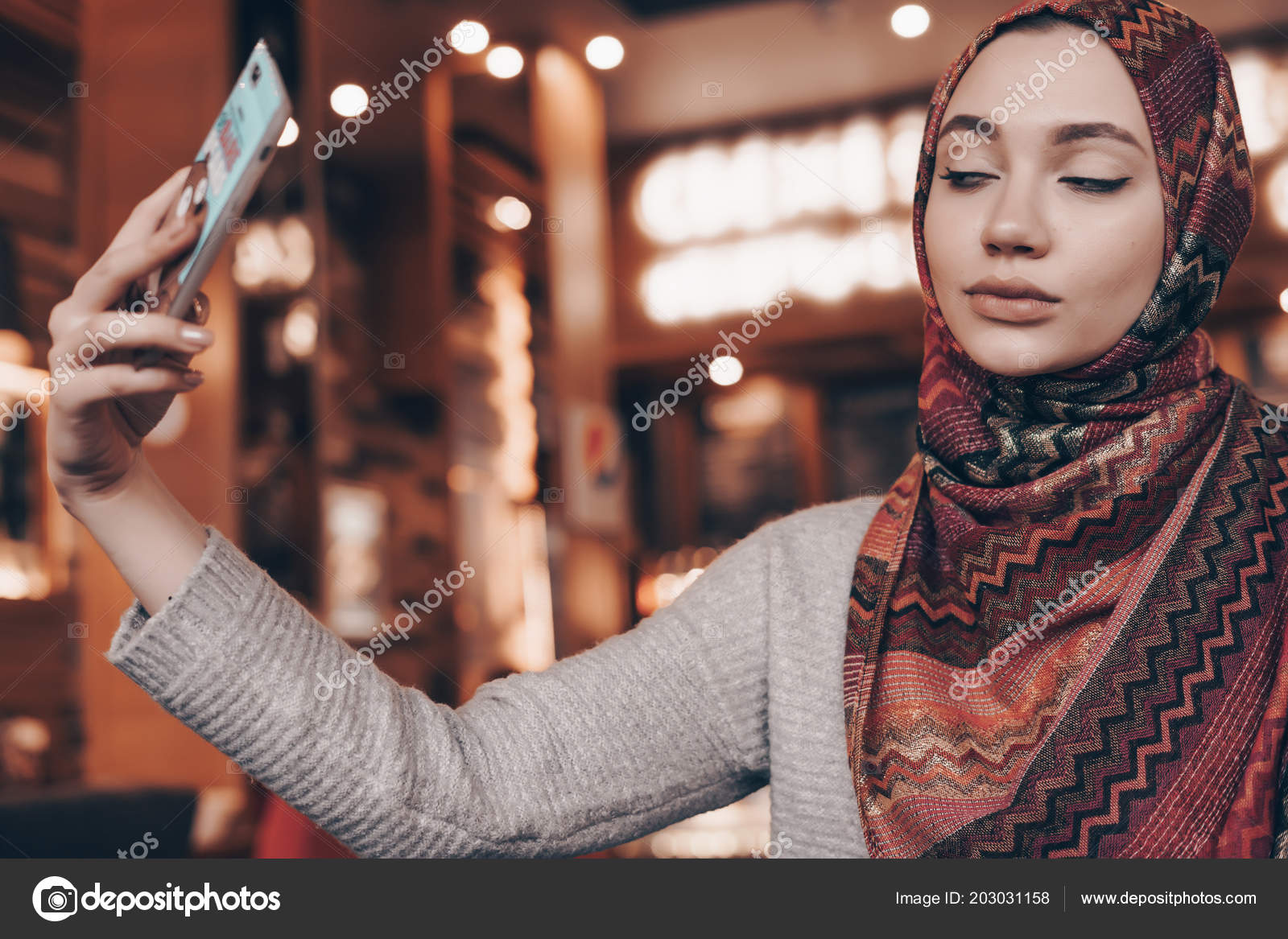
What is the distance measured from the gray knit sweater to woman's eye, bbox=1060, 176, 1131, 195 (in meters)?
0.42

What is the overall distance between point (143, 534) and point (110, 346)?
0.51 ft

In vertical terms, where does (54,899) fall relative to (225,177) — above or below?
below

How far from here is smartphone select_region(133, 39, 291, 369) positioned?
0.72 m

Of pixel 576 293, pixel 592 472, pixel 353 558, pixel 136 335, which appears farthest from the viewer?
pixel 576 293

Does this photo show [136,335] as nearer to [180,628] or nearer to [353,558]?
[180,628]

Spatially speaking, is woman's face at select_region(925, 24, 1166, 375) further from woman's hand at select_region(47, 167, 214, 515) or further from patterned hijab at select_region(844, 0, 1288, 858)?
woman's hand at select_region(47, 167, 214, 515)

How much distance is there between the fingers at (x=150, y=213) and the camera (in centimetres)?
79

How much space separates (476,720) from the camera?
1.00 metres

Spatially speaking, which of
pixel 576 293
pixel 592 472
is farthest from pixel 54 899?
pixel 576 293

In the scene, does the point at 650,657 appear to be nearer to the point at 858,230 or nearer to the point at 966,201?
the point at 966,201

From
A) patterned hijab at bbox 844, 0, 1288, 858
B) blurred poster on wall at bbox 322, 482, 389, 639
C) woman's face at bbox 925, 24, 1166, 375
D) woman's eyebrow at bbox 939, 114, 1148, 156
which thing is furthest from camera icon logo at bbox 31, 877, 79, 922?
blurred poster on wall at bbox 322, 482, 389, 639

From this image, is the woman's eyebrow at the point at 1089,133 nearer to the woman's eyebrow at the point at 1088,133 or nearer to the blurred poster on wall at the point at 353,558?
the woman's eyebrow at the point at 1088,133

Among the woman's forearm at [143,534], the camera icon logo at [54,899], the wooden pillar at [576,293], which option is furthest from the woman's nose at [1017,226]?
the wooden pillar at [576,293]

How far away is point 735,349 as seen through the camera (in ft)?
19.8
